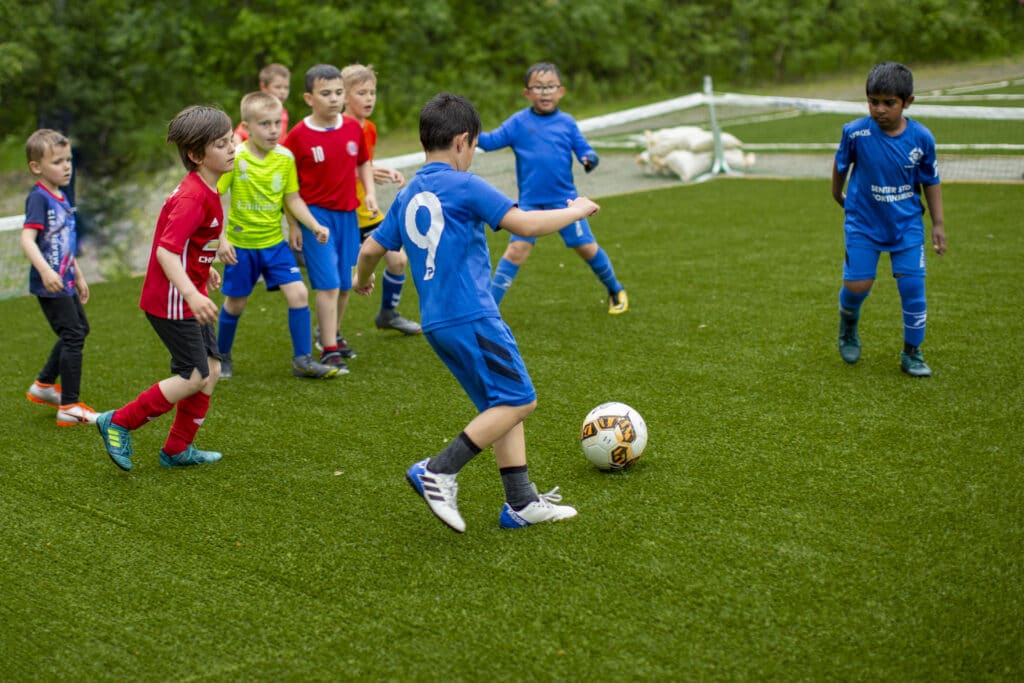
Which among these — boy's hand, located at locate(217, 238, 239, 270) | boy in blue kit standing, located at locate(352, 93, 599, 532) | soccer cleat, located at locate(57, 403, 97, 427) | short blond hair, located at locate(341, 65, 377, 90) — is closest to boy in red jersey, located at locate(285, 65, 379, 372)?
short blond hair, located at locate(341, 65, 377, 90)

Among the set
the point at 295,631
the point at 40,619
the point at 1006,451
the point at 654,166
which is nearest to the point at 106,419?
the point at 40,619

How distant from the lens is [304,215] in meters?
6.52

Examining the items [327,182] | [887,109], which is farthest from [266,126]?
[887,109]

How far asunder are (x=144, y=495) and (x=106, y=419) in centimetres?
49

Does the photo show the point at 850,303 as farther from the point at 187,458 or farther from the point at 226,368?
the point at 226,368

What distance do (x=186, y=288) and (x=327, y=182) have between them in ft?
7.85

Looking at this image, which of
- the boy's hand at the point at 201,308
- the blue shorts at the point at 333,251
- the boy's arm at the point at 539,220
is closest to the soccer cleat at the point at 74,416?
the blue shorts at the point at 333,251

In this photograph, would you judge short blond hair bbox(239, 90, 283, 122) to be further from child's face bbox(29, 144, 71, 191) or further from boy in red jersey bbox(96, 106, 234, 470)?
boy in red jersey bbox(96, 106, 234, 470)

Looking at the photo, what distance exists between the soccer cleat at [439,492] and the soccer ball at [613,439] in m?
0.87

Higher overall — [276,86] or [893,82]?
[276,86]

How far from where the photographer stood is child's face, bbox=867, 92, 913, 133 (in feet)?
18.8

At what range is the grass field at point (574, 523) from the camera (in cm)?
337

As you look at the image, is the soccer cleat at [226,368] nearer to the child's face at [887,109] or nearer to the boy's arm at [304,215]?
the boy's arm at [304,215]

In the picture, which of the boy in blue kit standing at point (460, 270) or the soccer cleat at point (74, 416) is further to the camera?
the soccer cleat at point (74, 416)
